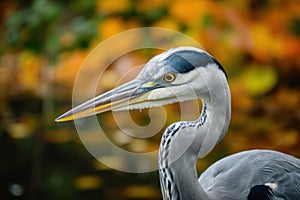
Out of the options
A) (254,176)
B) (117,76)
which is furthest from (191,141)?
(117,76)

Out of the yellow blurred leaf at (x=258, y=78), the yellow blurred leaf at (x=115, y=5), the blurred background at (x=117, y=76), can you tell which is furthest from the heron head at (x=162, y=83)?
the yellow blurred leaf at (x=258, y=78)

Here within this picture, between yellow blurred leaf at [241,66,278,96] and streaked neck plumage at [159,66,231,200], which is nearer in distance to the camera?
streaked neck plumage at [159,66,231,200]

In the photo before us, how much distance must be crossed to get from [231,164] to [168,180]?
0.41 m

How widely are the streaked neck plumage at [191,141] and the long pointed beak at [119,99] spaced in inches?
7.1

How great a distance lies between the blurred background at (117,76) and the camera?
5.11 meters

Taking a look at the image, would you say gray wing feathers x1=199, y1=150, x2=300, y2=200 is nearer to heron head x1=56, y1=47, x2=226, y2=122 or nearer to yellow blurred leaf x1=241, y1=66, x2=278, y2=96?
heron head x1=56, y1=47, x2=226, y2=122

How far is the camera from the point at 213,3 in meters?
6.00

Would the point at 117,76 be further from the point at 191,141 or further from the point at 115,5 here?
the point at 191,141

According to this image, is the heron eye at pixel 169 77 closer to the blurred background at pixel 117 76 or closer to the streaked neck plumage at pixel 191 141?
the streaked neck plumage at pixel 191 141

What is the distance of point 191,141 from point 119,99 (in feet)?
0.99

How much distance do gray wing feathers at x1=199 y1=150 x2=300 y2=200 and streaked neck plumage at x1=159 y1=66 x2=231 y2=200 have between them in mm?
172

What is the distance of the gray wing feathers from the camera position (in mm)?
2951

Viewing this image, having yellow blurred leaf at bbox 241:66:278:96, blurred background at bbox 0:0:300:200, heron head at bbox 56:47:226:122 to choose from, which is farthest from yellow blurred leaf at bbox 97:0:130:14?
heron head at bbox 56:47:226:122

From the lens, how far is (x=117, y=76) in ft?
22.2
